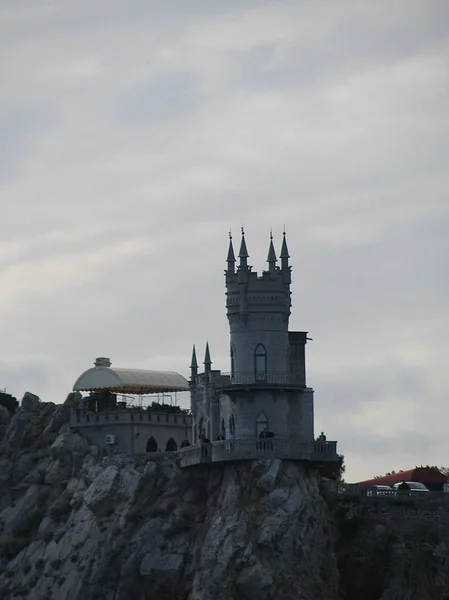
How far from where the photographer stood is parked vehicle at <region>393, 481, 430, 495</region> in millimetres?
149125

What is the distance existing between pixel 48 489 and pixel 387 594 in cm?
3038

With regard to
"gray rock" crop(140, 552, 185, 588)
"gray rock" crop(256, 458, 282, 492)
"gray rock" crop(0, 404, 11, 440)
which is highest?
"gray rock" crop(0, 404, 11, 440)

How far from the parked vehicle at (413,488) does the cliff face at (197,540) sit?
11.1ft

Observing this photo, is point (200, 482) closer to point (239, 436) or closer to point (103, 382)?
point (239, 436)

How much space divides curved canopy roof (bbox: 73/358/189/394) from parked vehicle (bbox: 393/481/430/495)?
19.9 meters

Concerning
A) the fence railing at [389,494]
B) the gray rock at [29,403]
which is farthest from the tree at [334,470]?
the gray rock at [29,403]

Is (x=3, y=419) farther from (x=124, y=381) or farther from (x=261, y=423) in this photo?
(x=261, y=423)

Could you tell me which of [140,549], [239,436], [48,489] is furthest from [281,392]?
[48,489]

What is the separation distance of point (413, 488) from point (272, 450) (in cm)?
1406

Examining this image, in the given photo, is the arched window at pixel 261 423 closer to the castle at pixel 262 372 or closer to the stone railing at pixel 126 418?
the castle at pixel 262 372

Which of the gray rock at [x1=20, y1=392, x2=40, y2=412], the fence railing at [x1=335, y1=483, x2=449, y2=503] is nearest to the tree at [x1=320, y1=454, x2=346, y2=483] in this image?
the fence railing at [x1=335, y1=483, x2=449, y2=503]

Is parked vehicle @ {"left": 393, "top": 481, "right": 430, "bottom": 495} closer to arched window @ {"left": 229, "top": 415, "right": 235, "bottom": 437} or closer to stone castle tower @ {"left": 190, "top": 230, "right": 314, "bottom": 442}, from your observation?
stone castle tower @ {"left": 190, "top": 230, "right": 314, "bottom": 442}

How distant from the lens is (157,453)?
510 feet

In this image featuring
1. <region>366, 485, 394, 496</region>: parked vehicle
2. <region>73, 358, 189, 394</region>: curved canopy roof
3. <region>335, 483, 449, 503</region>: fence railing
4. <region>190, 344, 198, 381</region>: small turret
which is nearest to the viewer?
<region>335, 483, 449, 503</region>: fence railing
